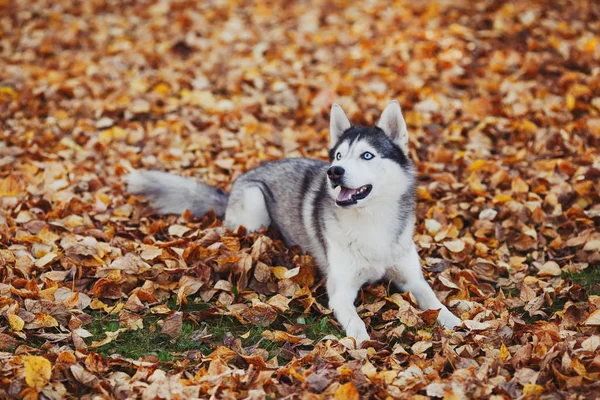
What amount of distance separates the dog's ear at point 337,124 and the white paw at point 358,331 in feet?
4.79

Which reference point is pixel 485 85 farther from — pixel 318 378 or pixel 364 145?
pixel 318 378

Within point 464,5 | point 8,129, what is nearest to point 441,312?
point 8,129

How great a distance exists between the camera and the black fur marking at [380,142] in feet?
16.3

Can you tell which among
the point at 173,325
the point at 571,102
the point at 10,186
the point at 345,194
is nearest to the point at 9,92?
the point at 10,186

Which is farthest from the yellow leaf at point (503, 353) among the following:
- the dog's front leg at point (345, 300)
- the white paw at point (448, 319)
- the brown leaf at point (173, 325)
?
the brown leaf at point (173, 325)

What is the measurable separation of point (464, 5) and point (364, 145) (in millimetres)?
6561

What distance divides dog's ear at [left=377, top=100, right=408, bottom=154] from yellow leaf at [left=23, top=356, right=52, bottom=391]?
9.36 ft

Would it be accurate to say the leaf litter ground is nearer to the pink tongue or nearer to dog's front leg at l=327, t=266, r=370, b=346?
dog's front leg at l=327, t=266, r=370, b=346

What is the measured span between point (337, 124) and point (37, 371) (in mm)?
2793

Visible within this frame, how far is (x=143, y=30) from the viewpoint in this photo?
10.6 meters

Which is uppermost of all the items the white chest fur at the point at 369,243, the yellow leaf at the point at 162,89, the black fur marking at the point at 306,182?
the yellow leaf at the point at 162,89

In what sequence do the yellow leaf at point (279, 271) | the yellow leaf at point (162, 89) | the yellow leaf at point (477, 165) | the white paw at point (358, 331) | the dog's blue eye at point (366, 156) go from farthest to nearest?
the yellow leaf at point (162, 89) → the yellow leaf at point (477, 165) → the yellow leaf at point (279, 271) → the dog's blue eye at point (366, 156) → the white paw at point (358, 331)

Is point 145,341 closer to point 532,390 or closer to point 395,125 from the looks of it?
point 395,125

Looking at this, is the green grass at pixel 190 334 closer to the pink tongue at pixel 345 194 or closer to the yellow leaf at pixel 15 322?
the yellow leaf at pixel 15 322
